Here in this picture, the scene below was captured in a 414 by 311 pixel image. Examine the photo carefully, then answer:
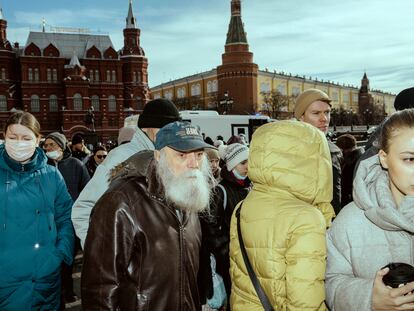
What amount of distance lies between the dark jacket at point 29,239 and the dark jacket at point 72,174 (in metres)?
2.19

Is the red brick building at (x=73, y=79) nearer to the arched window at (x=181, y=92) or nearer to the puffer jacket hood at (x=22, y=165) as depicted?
the puffer jacket hood at (x=22, y=165)

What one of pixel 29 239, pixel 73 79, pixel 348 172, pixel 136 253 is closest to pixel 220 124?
pixel 348 172

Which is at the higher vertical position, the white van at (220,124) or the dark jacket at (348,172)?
the white van at (220,124)

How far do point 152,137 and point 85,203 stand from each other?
2.46 feet

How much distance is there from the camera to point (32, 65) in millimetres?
47125

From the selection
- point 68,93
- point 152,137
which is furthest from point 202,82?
point 152,137

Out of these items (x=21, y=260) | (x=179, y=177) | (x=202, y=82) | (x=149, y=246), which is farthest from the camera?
(x=202, y=82)

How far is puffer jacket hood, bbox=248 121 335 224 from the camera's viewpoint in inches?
77.6

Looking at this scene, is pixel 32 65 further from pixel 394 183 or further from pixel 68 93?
pixel 394 183

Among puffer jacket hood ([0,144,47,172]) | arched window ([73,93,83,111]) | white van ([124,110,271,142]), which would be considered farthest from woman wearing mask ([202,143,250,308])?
arched window ([73,93,83,111])

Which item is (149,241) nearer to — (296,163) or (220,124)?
(296,163)

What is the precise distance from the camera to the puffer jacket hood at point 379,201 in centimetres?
164

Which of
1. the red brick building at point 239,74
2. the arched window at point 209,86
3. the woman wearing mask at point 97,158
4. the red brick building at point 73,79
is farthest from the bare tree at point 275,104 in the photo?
the woman wearing mask at point 97,158

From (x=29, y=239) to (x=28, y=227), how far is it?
0.28ft
